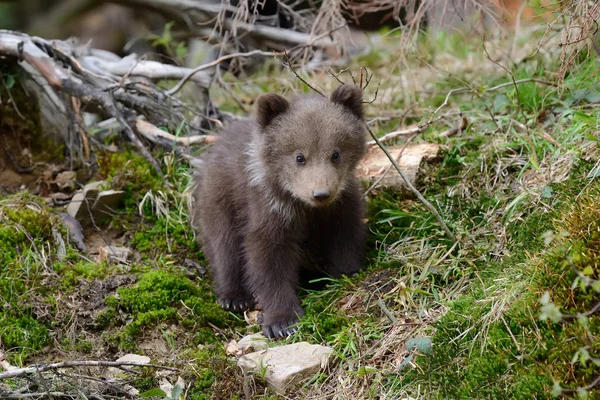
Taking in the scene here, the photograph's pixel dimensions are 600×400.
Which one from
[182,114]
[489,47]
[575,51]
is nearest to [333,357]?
[575,51]

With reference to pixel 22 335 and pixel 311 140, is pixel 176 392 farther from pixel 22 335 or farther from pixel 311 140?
pixel 311 140

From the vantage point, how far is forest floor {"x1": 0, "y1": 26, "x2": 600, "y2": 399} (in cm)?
376

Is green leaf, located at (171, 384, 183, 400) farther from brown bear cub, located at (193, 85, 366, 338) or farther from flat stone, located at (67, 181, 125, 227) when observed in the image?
flat stone, located at (67, 181, 125, 227)

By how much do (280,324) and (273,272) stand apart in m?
0.44

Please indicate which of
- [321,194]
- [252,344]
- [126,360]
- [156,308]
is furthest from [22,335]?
[321,194]

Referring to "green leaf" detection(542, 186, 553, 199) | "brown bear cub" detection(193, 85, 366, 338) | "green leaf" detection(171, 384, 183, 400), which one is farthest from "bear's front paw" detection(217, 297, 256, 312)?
"green leaf" detection(542, 186, 553, 199)

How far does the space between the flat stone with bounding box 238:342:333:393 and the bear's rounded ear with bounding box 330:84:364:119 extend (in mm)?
1981

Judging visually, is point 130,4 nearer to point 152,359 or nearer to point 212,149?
point 212,149

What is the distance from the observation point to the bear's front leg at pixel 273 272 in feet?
17.3

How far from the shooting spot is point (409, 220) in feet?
18.6

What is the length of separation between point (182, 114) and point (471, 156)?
3.12 metres

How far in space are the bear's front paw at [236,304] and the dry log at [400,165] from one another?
5.14 feet

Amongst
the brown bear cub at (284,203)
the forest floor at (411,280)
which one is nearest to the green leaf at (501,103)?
the forest floor at (411,280)

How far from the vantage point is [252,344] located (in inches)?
198
